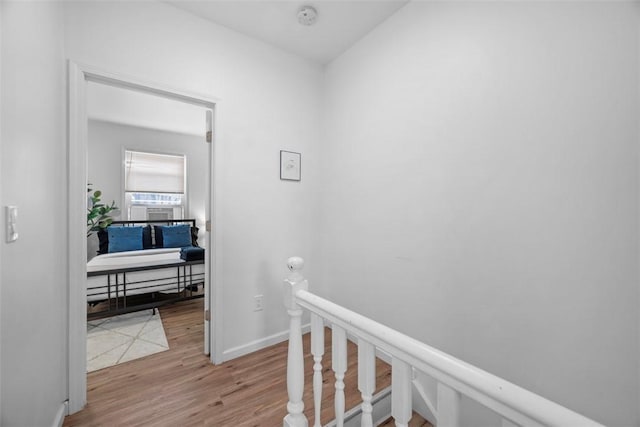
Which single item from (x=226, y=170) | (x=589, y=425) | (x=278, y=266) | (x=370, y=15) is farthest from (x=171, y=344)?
(x=370, y=15)

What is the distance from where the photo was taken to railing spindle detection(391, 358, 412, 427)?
2.54 feet

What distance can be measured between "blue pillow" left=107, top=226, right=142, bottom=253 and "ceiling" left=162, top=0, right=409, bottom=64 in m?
3.38

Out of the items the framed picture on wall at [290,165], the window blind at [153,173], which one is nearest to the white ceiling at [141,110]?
the window blind at [153,173]

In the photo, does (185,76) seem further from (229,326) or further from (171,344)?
(171,344)

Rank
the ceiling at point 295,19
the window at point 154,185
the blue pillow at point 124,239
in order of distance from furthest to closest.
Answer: the window at point 154,185 < the blue pillow at point 124,239 < the ceiling at point 295,19

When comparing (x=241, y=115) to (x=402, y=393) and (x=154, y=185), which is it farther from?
(x=154, y=185)

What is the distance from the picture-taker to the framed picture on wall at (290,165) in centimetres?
238

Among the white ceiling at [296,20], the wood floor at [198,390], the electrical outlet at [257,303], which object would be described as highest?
the white ceiling at [296,20]

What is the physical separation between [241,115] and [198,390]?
78.4 inches

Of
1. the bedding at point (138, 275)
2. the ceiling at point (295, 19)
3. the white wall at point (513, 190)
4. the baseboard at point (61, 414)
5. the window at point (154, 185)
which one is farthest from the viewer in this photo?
the window at point (154, 185)

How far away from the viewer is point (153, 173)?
5051 millimetres

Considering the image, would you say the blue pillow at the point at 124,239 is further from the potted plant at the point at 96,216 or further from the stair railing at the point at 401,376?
the stair railing at the point at 401,376

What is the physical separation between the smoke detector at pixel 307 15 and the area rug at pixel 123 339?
2855 millimetres

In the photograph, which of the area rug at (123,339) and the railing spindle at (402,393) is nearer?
the railing spindle at (402,393)
